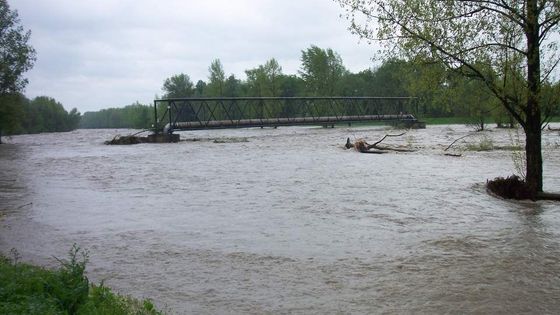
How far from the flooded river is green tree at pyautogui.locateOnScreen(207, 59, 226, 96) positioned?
421 feet

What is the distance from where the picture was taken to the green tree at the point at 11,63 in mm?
66875

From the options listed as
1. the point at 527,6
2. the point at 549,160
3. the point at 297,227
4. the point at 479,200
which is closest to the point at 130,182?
the point at 297,227

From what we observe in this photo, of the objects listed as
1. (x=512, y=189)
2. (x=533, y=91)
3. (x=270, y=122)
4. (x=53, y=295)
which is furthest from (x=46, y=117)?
(x=53, y=295)

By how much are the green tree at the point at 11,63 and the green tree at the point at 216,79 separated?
84.2 meters

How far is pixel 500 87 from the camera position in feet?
54.3

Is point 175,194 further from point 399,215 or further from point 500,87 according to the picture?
point 500,87

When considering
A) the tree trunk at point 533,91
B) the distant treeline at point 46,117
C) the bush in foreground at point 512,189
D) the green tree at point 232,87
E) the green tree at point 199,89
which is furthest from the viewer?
the green tree at point 199,89

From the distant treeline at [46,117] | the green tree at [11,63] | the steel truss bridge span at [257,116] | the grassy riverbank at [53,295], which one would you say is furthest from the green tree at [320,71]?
the grassy riverbank at [53,295]

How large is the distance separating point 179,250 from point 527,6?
12054 mm

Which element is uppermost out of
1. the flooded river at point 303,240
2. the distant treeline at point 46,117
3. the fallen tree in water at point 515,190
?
the distant treeline at point 46,117

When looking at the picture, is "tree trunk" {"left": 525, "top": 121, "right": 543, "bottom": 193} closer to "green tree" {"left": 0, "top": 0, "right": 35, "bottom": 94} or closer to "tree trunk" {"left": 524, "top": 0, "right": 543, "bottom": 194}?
"tree trunk" {"left": 524, "top": 0, "right": 543, "bottom": 194}

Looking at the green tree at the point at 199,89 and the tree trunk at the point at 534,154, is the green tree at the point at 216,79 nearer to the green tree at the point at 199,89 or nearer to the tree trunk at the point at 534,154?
the green tree at the point at 199,89

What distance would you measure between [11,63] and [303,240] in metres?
65.2

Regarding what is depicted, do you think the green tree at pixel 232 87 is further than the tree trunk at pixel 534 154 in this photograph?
Yes
